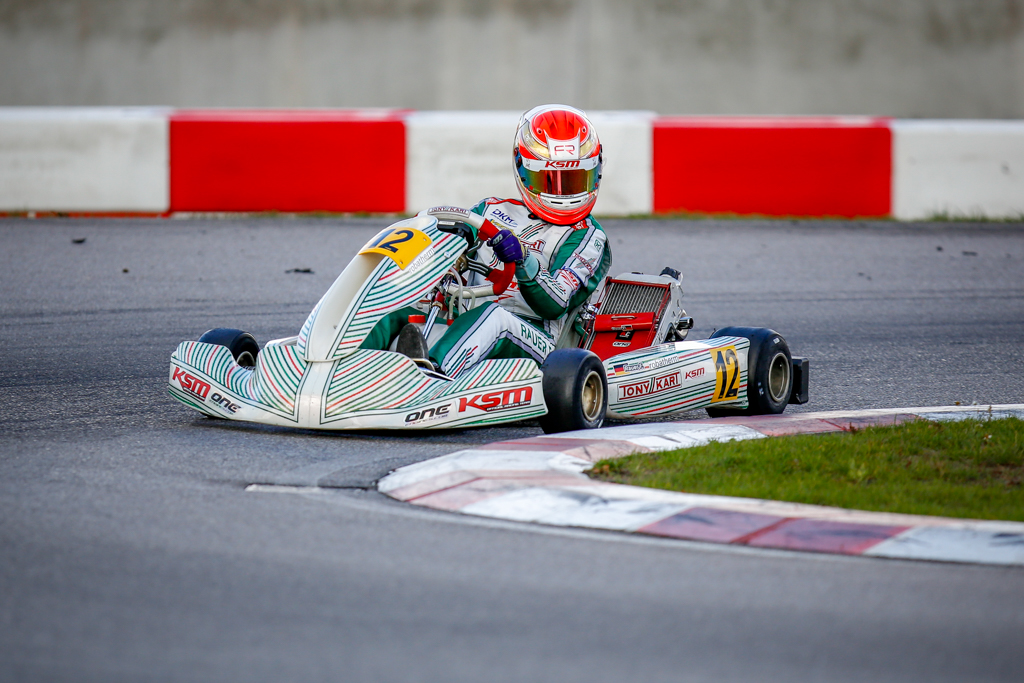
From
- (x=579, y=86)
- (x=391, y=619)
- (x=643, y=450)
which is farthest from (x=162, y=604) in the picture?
(x=579, y=86)

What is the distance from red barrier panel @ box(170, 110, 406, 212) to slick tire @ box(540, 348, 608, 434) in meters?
6.68

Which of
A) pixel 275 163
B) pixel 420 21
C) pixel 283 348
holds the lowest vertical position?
pixel 283 348

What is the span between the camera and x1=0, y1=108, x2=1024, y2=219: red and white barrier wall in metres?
11.9

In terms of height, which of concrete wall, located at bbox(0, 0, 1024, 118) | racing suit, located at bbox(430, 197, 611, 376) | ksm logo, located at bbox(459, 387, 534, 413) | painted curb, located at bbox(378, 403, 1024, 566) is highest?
concrete wall, located at bbox(0, 0, 1024, 118)

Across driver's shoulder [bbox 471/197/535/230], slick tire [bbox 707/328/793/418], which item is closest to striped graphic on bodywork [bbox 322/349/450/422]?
driver's shoulder [bbox 471/197/535/230]

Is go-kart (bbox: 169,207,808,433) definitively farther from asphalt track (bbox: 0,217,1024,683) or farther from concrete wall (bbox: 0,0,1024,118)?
concrete wall (bbox: 0,0,1024,118)

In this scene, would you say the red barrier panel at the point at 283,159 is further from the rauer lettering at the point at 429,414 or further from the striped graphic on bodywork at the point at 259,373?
the rauer lettering at the point at 429,414

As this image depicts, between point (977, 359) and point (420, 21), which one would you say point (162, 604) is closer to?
point (977, 359)

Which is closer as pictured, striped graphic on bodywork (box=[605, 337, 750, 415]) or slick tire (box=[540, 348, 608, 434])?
slick tire (box=[540, 348, 608, 434])

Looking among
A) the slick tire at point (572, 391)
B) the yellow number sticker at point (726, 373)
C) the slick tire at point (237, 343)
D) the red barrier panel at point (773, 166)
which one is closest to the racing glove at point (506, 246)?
the slick tire at point (572, 391)

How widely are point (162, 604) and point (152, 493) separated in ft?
3.66

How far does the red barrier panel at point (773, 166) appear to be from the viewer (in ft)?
39.8

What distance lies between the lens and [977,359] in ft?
24.9

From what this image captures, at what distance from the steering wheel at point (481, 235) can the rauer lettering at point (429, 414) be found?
650 millimetres
